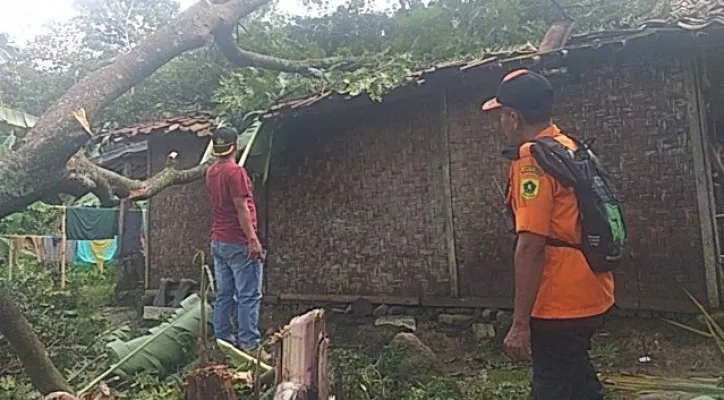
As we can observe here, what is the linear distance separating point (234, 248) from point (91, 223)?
10393 mm

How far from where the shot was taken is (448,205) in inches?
252

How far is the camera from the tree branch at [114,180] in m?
4.21

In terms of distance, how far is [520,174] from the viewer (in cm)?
255

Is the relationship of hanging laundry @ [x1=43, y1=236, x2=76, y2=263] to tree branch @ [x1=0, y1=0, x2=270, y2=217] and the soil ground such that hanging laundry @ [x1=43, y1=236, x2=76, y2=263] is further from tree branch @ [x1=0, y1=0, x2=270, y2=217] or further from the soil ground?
tree branch @ [x1=0, y1=0, x2=270, y2=217]

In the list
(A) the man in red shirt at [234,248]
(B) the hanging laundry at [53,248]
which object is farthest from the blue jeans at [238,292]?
(B) the hanging laundry at [53,248]

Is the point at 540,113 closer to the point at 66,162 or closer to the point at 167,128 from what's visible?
the point at 66,162

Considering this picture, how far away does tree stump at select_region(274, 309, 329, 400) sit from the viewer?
2725 millimetres

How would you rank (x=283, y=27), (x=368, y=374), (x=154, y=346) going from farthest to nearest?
1. (x=283, y=27)
2. (x=154, y=346)
3. (x=368, y=374)

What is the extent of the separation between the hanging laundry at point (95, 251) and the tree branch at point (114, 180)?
32.1 feet

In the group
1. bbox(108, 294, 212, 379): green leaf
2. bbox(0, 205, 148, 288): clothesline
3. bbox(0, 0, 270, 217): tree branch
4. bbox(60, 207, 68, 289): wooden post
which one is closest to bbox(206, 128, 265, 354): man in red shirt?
bbox(108, 294, 212, 379): green leaf

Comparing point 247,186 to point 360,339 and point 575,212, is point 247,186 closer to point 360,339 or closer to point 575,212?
point 360,339

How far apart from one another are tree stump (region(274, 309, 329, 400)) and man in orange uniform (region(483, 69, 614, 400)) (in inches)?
32.4

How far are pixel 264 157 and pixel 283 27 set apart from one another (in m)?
4.02

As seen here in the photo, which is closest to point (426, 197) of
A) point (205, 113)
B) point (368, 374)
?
point (368, 374)
